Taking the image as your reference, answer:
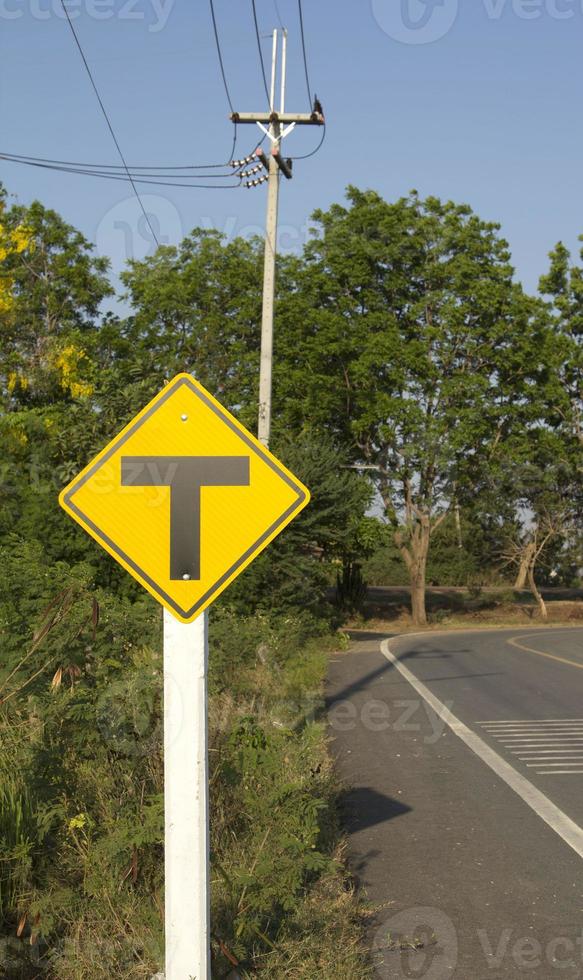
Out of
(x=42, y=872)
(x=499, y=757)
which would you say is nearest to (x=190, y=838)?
(x=42, y=872)

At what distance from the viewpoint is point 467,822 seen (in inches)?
317

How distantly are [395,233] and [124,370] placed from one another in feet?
66.1

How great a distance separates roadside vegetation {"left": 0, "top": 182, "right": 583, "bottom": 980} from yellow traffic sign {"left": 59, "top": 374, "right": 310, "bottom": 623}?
4.89ft

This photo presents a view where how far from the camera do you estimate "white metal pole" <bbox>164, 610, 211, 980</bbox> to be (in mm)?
3881

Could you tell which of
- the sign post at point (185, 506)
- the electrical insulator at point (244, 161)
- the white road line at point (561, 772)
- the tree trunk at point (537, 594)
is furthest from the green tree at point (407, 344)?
the sign post at point (185, 506)

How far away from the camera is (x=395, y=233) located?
133 feet

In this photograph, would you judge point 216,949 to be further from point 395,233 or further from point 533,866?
point 395,233

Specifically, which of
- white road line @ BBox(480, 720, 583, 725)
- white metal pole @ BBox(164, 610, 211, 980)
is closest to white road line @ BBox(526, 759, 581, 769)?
white road line @ BBox(480, 720, 583, 725)

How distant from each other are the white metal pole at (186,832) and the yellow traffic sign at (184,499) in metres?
0.43

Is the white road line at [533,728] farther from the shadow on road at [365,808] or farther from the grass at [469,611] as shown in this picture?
A: the grass at [469,611]

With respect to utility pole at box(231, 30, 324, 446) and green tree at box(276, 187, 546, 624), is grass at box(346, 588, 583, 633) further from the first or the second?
utility pole at box(231, 30, 324, 446)

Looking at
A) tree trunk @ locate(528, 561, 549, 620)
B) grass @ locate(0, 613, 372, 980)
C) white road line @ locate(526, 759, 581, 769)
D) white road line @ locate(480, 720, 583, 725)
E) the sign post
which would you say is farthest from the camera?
tree trunk @ locate(528, 561, 549, 620)

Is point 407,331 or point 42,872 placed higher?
point 407,331

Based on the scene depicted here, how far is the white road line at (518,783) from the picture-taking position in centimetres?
770
